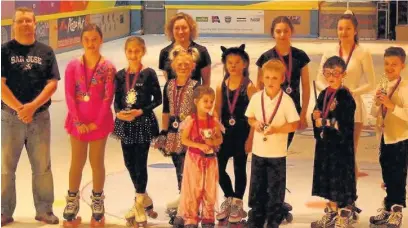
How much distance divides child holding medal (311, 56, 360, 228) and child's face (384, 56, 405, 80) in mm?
313

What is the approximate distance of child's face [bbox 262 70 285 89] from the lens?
15.3 feet

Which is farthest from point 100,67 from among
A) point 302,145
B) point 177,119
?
point 302,145

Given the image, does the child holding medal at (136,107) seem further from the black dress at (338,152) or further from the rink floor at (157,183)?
the black dress at (338,152)

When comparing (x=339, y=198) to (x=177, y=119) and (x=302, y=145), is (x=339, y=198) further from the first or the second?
(x=302, y=145)

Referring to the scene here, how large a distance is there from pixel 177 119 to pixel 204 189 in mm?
483

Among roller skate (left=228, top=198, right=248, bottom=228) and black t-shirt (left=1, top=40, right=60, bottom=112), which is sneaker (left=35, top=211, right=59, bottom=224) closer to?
black t-shirt (left=1, top=40, right=60, bottom=112)

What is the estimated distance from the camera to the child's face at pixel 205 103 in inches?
185

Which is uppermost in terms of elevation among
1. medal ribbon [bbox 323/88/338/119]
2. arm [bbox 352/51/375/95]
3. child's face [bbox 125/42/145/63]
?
child's face [bbox 125/42/145/63]

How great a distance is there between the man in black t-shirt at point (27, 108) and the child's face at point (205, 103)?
3.13 ft

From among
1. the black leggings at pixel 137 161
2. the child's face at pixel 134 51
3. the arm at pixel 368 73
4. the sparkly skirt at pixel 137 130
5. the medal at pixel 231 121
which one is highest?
the child's face at pixel 134 51

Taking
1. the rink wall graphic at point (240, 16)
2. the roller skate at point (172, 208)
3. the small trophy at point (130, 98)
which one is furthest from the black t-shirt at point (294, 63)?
the rink wall graphic at point (240, 16)

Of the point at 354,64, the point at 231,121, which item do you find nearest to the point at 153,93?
the point at 231,121

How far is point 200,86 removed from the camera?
4785 millimetres

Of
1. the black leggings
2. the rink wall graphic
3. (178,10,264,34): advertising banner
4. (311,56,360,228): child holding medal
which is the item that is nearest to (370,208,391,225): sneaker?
→ (311,56,360,228): child holding medal
